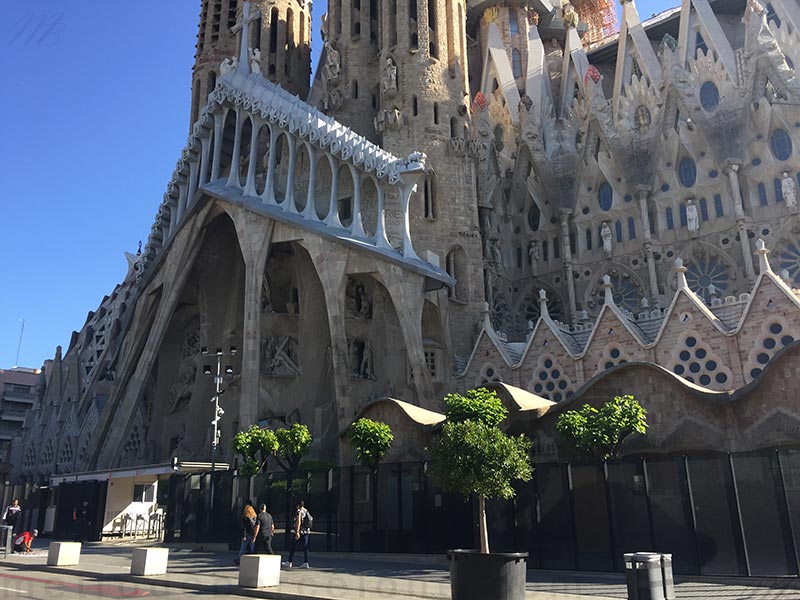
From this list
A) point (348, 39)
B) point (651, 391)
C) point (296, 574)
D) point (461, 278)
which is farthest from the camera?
point (348, 39)

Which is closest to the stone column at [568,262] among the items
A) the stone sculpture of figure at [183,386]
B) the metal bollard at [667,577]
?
the stone sculpture of figure at [183,386]

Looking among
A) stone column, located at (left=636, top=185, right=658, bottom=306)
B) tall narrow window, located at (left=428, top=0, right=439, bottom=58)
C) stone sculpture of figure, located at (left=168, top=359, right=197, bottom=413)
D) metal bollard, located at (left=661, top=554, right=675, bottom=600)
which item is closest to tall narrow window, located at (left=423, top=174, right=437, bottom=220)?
tall narrow window, located at (left=428, top=0, right=439, bottom=58)

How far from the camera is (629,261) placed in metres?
33.9

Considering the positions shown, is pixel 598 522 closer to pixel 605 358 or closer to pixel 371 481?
pixel 371 481

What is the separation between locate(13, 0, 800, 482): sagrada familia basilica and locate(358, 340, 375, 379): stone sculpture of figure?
9cm

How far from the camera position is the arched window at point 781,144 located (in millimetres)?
30266

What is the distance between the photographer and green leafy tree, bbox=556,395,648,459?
14.7 meters

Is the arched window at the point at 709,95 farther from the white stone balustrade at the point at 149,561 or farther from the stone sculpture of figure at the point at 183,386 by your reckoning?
the white stone balustrade at the point at 149,561

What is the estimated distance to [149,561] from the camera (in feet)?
38.9

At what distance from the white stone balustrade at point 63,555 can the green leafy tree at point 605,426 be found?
10287mm

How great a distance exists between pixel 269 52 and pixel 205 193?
15.9 m

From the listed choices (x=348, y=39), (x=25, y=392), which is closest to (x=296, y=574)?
(x=348, y=39)

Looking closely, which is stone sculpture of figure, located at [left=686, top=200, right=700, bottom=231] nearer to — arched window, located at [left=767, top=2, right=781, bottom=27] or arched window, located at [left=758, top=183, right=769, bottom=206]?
arched window, located at [left=758, top=183, right=769, bottom=206]

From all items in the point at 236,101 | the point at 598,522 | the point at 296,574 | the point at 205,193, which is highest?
the point at 236,101
